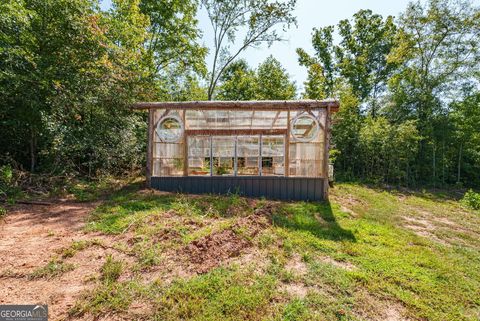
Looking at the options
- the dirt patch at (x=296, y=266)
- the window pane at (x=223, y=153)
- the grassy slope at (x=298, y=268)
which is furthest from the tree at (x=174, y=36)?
the dirt patch at (x=296, y=266)

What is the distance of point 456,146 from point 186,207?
15.2 metres

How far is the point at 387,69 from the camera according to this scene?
1467 cm

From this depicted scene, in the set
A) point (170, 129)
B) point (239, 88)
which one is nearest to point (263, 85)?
point (239, 88)

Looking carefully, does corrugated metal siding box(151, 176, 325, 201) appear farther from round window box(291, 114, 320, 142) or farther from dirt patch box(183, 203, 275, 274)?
dirt patch box(183, 203, 275, 274)

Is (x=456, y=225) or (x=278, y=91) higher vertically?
(x=278, y=91)

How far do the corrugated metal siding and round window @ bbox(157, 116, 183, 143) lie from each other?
1119 mm

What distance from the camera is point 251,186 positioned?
596cm

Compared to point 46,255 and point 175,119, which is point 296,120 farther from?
point 46,255

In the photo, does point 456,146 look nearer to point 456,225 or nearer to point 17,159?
point 456,225

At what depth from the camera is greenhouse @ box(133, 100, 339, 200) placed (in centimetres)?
576

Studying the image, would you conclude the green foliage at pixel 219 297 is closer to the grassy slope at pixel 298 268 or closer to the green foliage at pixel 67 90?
the grassy slope at pixel 298 268

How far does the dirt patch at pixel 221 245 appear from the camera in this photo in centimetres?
269

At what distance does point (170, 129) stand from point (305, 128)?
3870mm

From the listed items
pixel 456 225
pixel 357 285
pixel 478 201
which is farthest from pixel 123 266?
pixel 478 201
